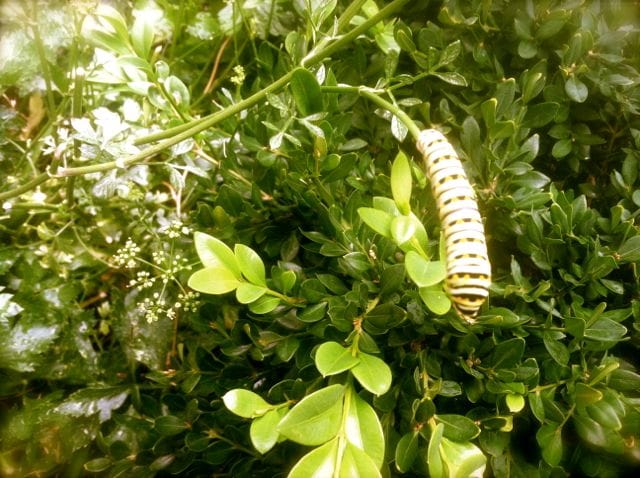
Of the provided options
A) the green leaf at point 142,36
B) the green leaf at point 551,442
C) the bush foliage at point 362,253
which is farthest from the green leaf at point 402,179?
the green leaf at point 142,36

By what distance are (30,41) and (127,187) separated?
0.52 m

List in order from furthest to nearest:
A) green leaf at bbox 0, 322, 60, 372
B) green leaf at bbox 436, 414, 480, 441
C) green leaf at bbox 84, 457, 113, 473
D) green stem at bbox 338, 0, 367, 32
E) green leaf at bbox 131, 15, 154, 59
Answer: green leaf at bbox 0, 322, 60, 372
green leaf at bbox 84, 457, 113, 473
green leaf at bbox 131, 15, 154, 59
green stem at bbox 338, 0, 367, 32
green leaf at bbox 436, 414, 480, 441

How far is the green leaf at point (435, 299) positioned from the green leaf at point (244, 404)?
27cm

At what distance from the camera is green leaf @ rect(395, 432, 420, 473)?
0.71 metres

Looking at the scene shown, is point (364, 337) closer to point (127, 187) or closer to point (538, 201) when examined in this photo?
point (538, 201)

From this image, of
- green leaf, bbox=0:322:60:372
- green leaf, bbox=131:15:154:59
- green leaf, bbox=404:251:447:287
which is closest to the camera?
green leaf, bbox=404:251:447:287

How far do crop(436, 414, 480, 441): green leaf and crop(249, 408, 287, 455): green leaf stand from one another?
0.76 feet

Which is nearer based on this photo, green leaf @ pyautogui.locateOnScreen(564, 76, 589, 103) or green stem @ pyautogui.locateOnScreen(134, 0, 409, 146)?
green stem @ pyautogui.locateOnScreen(134, 0, 409, 146)

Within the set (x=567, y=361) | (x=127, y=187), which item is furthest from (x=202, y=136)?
(x=567, y=361)

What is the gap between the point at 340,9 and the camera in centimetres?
108

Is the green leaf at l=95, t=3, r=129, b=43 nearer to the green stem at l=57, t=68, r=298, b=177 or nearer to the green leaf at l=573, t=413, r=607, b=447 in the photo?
the green stem at l=57, t=68, r=298, b=177

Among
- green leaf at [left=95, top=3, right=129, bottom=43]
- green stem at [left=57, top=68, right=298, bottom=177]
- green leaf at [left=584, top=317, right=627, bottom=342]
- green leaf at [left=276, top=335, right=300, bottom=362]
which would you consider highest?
green leaf at [left=95, top=3, right=129, bottom=43]

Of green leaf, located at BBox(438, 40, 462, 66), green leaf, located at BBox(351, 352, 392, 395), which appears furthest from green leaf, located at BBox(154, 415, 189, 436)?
green leaf, located at BBox(438, 40, 462, 66)

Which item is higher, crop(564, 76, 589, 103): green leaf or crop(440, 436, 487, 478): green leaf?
crop(564, 76, 589, 103): green leaf
